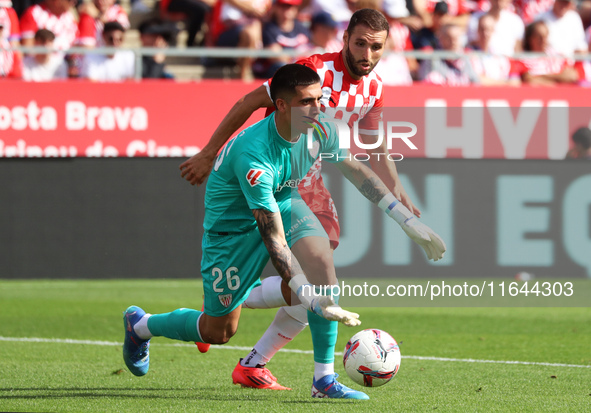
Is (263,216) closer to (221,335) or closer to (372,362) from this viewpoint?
(221,335)

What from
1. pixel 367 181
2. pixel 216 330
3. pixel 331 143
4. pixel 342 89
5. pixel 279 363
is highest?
pixel 342 89

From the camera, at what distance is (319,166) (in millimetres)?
5738

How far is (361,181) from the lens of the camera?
561 cm

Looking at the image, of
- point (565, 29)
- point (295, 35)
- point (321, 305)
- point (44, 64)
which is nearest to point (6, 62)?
point (44, 64)

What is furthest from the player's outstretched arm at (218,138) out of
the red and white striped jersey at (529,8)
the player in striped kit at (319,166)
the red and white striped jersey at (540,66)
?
the red and white striped jersey at (529,8)

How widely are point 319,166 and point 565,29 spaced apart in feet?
33.5

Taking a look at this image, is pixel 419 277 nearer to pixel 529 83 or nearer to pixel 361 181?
pixel 529 83

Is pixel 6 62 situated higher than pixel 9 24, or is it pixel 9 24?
pixel 9 24

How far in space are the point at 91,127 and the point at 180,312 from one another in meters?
7.03

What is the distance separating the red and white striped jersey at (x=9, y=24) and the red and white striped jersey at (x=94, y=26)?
34.2 inches

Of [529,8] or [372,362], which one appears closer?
[372,362]

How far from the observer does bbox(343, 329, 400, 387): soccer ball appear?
531cm

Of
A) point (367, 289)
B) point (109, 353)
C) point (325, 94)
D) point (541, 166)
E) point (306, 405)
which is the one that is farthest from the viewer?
point (541, 166)

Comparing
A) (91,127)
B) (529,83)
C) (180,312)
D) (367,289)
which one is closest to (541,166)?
(529,83)
